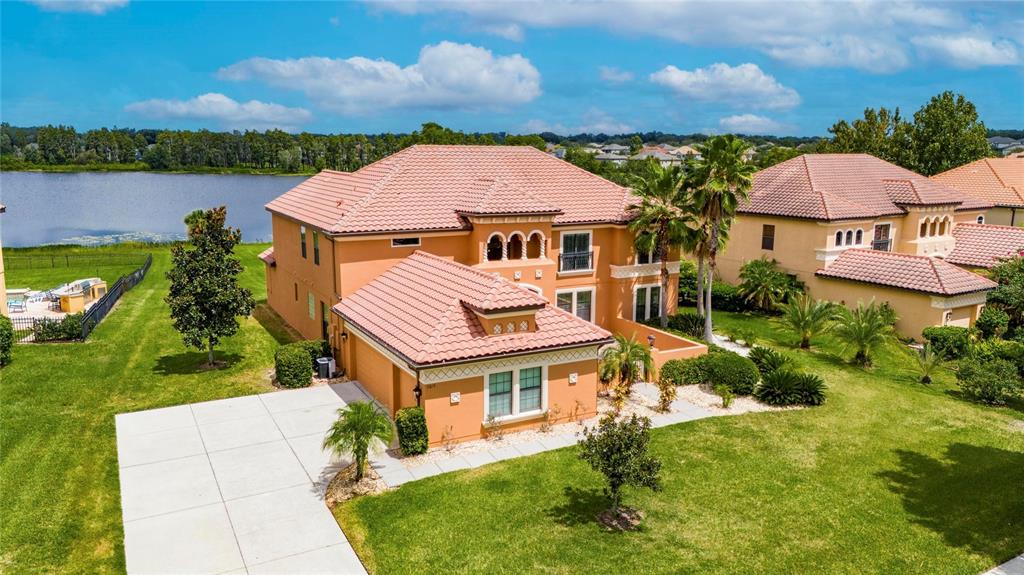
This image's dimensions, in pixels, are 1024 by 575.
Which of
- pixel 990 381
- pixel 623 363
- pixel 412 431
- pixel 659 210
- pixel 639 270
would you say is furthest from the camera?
pixel 639 270

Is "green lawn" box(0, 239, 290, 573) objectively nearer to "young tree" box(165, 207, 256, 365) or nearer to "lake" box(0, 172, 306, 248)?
"young tree" box(165, 207, 256, 365)

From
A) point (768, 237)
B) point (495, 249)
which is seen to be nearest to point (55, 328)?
point (495, 249)

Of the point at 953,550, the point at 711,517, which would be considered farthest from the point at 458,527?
the point at 953,550

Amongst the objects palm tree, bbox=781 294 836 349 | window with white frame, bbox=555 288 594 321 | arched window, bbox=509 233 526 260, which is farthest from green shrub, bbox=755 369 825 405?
arched window, bbox=509 233 526 260

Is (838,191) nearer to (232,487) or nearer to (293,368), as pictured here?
(293,368)

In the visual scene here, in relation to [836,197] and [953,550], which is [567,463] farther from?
[836,197]

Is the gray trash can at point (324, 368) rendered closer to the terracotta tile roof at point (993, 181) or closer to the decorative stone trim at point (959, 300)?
the decorative stone trim at point (959, 300)
